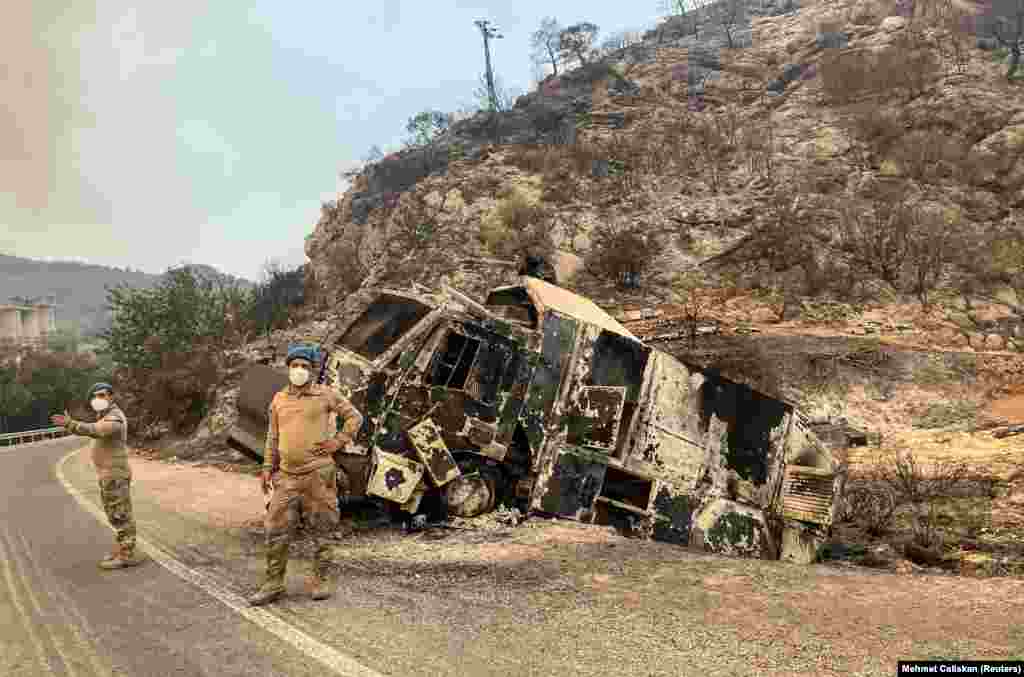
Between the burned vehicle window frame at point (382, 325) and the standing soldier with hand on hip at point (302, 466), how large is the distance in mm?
1653

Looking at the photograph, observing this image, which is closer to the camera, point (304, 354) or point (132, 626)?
point (132, 626)

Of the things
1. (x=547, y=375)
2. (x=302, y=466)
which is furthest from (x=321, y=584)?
(x=547, y=375)

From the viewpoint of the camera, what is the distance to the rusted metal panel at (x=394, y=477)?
5637 mm

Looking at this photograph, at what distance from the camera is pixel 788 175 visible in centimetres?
2525

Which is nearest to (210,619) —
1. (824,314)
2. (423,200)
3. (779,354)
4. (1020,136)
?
(779,354)

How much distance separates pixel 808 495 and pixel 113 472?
256 inches

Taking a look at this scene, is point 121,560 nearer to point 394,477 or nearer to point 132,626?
point 132,626

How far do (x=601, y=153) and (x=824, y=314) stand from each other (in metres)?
14.2

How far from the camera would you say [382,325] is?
20.9 ft

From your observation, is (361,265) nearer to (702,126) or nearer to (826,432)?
(702,126)

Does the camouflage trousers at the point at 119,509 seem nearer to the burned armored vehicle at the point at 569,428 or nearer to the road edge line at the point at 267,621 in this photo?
the road edge line at the point at 267,621

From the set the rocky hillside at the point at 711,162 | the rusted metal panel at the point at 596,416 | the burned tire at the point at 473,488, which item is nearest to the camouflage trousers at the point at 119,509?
the burned tire at the point at 473,488

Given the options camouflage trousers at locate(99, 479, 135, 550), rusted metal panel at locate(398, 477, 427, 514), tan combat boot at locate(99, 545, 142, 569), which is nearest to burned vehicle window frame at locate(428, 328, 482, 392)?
rusted metal panel at locate(398, 477, 427, 514)

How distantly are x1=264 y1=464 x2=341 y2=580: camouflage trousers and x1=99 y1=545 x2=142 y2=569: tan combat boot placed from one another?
1.97m
